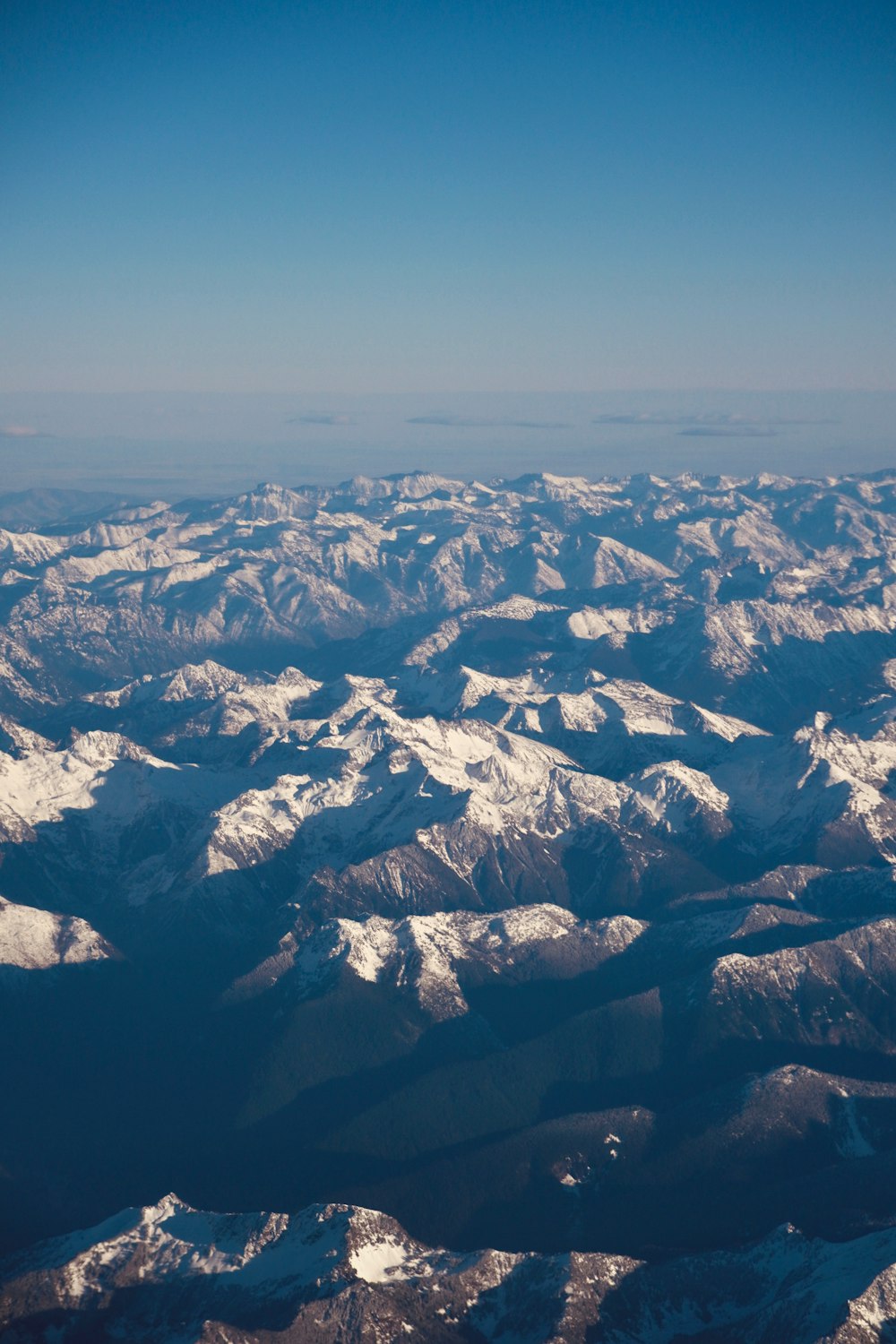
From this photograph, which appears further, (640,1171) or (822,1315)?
(640,1171)

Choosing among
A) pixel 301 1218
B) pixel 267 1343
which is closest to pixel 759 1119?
pixel 301 1218

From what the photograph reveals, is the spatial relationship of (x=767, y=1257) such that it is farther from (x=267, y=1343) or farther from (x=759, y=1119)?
(x=267, y=1343)

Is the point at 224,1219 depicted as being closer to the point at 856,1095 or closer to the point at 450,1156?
the point at 450,1156

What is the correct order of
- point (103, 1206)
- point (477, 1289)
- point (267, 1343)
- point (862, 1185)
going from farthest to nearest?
1. point (103, 1206)
2. point (862, 1185)
3. point (477, 1289)
4. point (267, 1343)

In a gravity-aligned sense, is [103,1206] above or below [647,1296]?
below

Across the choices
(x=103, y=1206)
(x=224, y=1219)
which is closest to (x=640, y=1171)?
(x=224, y=1219)

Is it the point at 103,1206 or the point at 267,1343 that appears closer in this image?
the point at 267,1343

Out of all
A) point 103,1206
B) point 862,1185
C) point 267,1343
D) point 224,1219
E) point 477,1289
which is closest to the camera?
point 267,1343

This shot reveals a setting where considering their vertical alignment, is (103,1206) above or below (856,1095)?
below

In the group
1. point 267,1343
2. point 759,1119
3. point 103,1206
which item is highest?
point 267,1343
